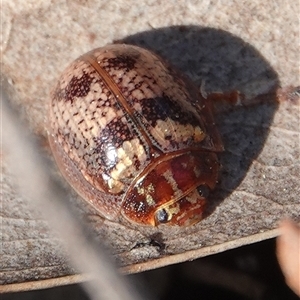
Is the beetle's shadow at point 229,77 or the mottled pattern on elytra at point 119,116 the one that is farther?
the beetle's shadow at point 229,77

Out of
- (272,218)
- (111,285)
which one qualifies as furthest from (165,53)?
(111,285)

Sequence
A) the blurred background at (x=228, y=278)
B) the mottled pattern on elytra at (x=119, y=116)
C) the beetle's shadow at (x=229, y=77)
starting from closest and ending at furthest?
1. the mottled pattern on elytra at (x=119, y=116)
2. the beetle's shadow at (x=229, y=77)
3. the blurred background at (x=228, y=278)

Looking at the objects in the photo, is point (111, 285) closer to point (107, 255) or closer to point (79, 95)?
point (107, 255)

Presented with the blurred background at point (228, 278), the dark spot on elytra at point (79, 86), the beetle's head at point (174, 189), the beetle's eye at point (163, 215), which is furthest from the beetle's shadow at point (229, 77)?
the blurred background at point (228, 278)

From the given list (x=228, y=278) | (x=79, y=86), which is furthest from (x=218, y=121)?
(x=228, y=278)

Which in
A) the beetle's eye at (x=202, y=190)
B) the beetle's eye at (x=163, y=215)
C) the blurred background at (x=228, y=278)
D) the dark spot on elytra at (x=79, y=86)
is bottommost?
the blurred background at (x=228, y=278)

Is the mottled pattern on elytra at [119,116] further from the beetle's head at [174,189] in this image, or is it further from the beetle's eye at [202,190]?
the beetle's eye at [202,190]

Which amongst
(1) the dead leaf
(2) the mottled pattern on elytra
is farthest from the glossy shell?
(1) the dead leaf

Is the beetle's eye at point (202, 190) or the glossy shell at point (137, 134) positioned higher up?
the glossy shell at point (137, 134)

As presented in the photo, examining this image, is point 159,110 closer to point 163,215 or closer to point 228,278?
point 163,215
